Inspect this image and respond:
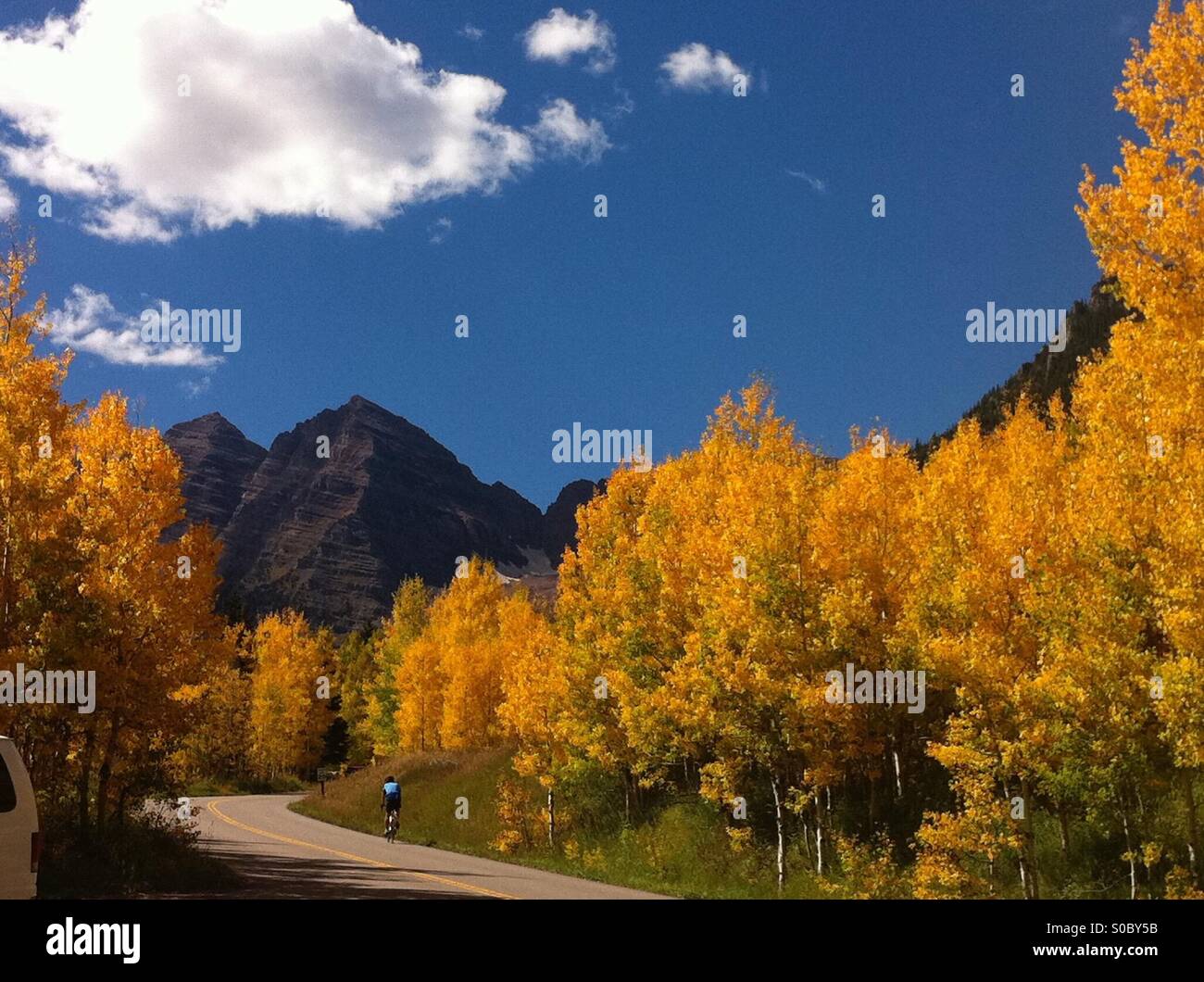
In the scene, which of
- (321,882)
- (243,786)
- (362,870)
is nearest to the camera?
(321,882)

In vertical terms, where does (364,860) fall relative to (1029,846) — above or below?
below

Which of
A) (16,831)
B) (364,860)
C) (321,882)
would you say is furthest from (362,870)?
(16,831)

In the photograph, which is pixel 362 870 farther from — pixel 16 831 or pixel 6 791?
pixel 6 791

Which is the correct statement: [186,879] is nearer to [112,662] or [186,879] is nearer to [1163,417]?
[112,662]

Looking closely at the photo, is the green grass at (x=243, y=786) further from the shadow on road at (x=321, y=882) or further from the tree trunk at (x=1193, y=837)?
the tree trunk at (x=1193, y=837)

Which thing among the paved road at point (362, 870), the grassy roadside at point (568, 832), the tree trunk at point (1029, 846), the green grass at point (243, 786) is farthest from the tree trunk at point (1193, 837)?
the green grass at point (243, 786)

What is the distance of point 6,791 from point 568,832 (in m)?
26.2

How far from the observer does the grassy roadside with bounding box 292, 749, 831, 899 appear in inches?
972

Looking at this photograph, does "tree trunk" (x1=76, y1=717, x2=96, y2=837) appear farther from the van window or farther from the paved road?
the van window

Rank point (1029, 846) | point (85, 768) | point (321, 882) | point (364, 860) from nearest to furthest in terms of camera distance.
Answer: point (1029, 846), point (321, 882), point (85, 768), point (364, 860)

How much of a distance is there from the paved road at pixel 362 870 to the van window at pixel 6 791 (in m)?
7.46

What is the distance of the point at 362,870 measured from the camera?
22859 mm
